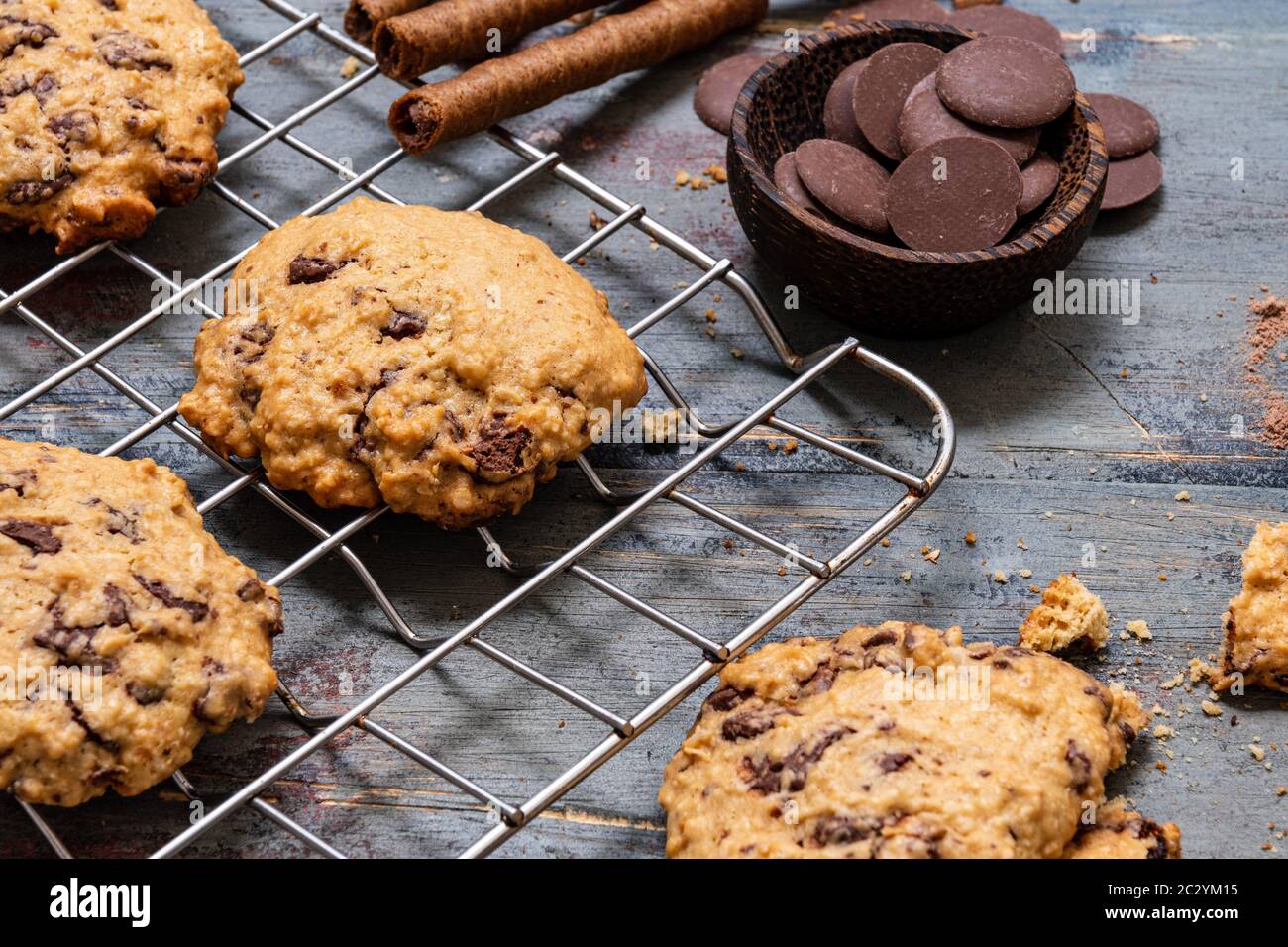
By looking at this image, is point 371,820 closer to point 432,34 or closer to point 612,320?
point 612,320

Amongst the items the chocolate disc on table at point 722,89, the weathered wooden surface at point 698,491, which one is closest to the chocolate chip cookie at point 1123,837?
A: the weathered wooden surface at point 698,491

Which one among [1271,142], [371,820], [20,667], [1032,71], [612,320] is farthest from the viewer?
[1271,142]

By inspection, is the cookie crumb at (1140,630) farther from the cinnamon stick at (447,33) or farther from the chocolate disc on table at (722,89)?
the cinnamon stick at (447,33)

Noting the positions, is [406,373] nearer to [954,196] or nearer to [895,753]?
[895,753]

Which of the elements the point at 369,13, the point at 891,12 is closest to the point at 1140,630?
the point at 891,12

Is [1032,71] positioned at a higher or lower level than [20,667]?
higher

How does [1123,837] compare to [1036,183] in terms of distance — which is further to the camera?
[1036,183]
